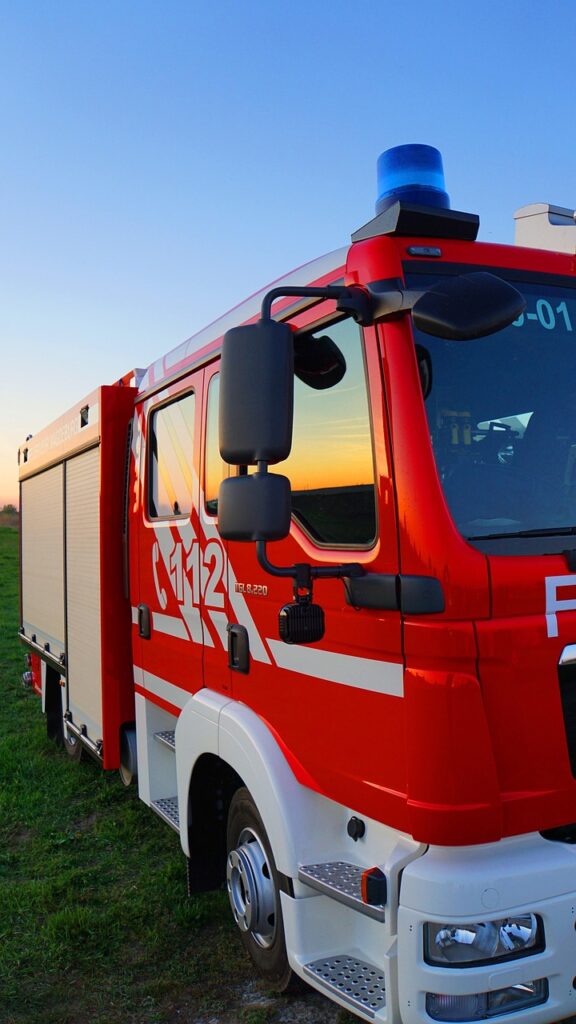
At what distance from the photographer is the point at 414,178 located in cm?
301

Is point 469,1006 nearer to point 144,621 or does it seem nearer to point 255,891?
point 255,891

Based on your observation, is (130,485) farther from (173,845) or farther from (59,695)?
(59,695)

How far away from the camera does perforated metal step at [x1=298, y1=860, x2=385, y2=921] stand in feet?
7.79

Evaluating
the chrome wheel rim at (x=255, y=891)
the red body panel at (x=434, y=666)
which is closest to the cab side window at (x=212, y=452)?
the red body panel at (x=434, y=666)

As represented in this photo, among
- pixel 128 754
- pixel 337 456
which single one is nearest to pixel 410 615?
pixel 337 456

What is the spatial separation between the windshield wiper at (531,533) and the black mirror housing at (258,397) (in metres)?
0.60

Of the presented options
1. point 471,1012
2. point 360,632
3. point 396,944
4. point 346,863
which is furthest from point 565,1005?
point 360,632

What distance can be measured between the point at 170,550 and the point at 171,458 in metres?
0.46

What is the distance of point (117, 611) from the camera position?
4.90m

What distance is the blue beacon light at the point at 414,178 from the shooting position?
9.82ft

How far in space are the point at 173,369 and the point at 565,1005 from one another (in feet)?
10.2

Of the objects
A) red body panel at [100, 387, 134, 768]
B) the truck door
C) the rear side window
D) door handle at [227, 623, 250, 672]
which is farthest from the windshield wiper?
red body panel at [100, 387, 134, 768]

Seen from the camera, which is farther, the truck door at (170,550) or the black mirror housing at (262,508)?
the truck door at (170,550)

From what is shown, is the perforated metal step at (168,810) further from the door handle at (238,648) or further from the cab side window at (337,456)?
the cab side window at (337,456)
